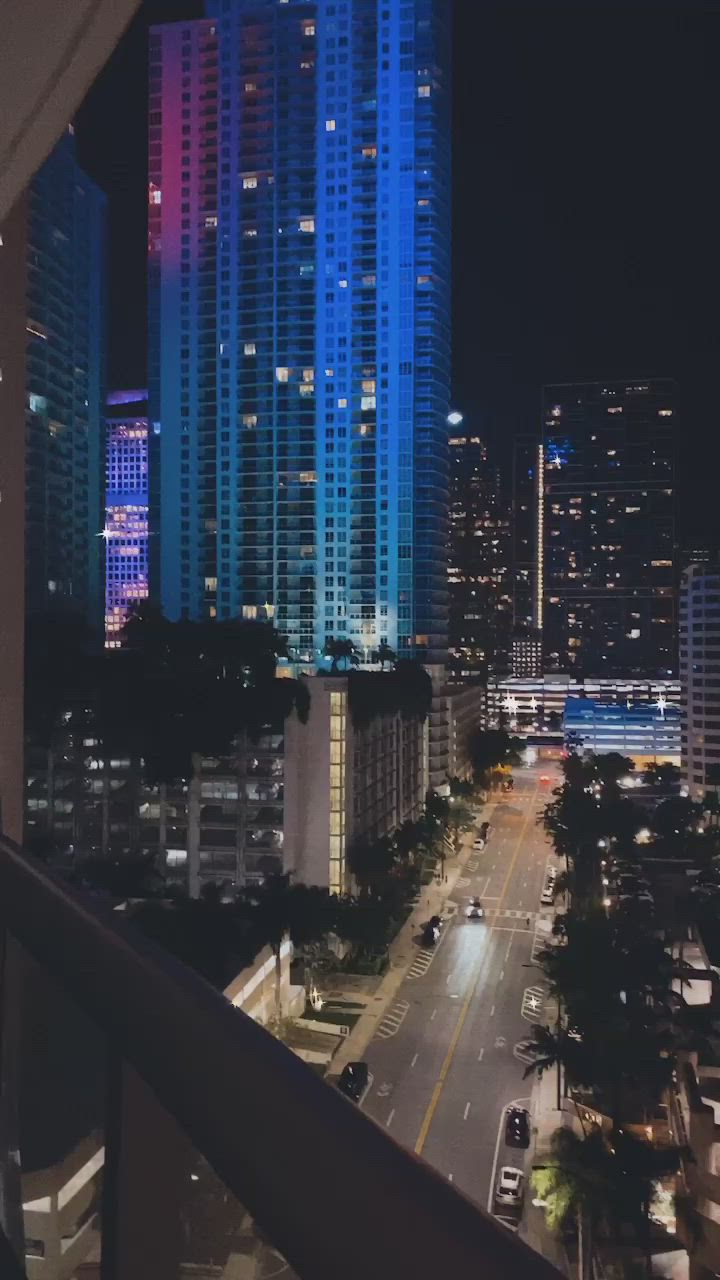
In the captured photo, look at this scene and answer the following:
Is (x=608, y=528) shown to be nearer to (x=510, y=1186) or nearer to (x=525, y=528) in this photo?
(x=525, y=528)

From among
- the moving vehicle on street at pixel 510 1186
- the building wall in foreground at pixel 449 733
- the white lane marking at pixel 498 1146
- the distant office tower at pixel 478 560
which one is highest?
the distant office tower at pixel 478 560

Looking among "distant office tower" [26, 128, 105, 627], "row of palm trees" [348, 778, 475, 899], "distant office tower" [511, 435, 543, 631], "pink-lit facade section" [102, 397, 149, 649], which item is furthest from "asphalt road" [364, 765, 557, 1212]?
"distant office tower" [511, 435, 543, 631]

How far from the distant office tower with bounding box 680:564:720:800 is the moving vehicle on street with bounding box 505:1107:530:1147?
19686 millimetres

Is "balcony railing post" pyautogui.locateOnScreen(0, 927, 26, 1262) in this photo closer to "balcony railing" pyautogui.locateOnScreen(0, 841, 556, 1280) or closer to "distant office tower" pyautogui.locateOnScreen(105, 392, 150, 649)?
"balcony railing" pyautogui.locateOnScreen(0, 841, 556, 1280)

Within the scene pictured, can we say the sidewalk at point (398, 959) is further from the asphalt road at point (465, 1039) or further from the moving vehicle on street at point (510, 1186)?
the moving vehicle on street at point (510, 1186)

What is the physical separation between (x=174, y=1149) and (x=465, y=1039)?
1176 centimetres

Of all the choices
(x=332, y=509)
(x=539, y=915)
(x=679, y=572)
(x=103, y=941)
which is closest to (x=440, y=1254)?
(x=103, y=941)

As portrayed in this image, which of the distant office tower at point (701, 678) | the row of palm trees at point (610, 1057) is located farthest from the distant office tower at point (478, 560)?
the row of palm trees at point (610, 1057)

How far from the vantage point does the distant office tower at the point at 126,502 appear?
42375 millimetres

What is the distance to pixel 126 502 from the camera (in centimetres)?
4319

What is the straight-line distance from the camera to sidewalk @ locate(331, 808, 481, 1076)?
439 inches

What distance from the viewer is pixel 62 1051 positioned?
2.20 feet

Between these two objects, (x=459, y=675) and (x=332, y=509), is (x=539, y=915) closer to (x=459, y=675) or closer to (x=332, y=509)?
(x=332, y=509)

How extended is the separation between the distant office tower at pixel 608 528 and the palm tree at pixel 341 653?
32449mm
